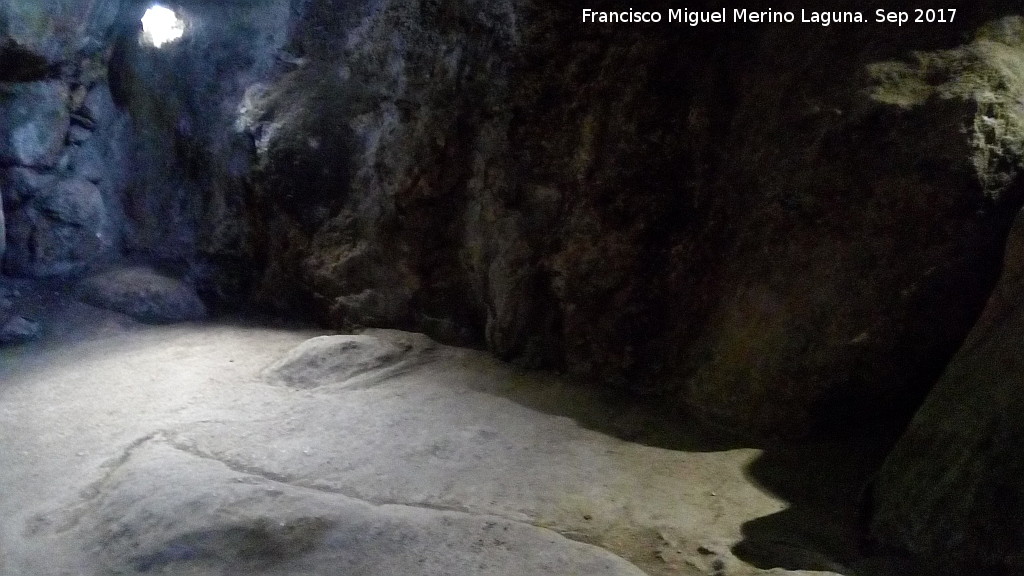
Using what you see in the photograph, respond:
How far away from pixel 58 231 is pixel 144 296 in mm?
948

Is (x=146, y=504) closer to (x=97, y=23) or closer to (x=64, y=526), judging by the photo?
(x=64, y=526)

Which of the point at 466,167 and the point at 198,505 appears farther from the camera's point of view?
the point at 466,167

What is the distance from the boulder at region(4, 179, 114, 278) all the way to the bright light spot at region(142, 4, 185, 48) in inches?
53.2

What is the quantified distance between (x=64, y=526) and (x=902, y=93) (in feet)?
12.5

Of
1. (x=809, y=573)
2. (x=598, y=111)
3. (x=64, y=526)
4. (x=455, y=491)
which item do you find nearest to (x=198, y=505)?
(x=64, y=526)

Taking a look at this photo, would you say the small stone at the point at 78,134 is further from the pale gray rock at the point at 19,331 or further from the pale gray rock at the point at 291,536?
the pale gray rock at the point at 291,536

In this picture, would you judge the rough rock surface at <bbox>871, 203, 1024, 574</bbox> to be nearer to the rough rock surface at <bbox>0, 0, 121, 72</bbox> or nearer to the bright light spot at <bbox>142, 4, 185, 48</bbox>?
the rough rock surface at <bbox>0, 0, 121, 72</bbox>

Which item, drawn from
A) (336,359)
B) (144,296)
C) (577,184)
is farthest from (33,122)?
(577,184)

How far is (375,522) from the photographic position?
2.99 m

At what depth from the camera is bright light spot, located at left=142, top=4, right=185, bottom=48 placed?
7020 mm

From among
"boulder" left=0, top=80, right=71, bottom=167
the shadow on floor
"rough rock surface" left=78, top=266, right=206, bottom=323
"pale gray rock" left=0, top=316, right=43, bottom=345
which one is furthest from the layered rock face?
the shadow on floor

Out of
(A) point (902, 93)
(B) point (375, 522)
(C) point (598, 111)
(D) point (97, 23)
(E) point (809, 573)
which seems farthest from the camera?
(D) point (97, 23)

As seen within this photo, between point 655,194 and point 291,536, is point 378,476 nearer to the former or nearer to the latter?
point 291,536

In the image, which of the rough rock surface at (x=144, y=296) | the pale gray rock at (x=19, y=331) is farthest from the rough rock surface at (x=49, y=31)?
the pale gray rock at (x=19, y=331)
